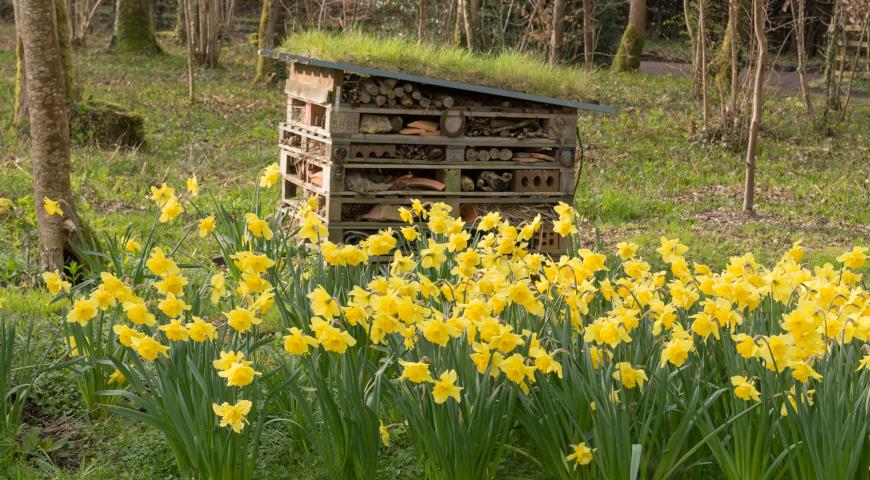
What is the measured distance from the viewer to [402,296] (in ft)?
9.81

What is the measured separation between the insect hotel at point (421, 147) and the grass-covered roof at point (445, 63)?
77 millimetres

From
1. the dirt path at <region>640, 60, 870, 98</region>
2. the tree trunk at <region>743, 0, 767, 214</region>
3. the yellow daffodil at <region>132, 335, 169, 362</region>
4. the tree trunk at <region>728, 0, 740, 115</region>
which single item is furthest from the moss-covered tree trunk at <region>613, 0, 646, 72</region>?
the yellow daffodil at <region>132, 335, 169, 362</region>

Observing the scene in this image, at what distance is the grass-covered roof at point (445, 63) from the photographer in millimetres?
5926

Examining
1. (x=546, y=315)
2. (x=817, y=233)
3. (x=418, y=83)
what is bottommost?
(x=817, y=233)

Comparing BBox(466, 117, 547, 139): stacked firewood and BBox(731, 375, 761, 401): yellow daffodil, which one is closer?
BBox(731, 375, 761, 401): yellow daffodil

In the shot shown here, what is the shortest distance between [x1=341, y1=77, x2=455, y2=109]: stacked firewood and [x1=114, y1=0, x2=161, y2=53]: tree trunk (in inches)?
506

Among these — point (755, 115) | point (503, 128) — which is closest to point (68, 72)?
point (503, 128)

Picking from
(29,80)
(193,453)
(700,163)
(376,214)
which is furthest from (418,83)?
(700,163)

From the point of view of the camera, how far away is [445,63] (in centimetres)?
603

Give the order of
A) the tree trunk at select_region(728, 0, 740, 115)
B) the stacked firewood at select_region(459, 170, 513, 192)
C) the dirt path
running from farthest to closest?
the dirt path
the tree trunk at select_region(728, 0, 740, 115)
the stacked firewood at select_region(459, 170, 513, 192)

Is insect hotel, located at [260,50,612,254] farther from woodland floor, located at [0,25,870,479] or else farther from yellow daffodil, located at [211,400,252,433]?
yellow daffodil, located at [211,400,252,433]

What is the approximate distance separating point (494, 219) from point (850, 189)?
734 centimetres

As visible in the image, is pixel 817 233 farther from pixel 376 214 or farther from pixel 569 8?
pixel 569 8

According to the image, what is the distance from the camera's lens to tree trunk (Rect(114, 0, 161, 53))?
699 inches
